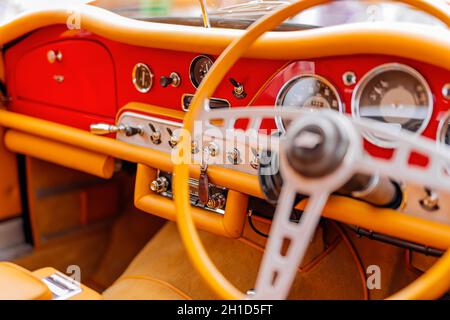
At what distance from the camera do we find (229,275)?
1618 millimetres

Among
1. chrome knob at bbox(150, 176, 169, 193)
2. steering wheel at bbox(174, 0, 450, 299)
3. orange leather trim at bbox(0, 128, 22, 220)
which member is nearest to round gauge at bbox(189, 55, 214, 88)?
chrome knob at bbox(150, 176, 169, 193)

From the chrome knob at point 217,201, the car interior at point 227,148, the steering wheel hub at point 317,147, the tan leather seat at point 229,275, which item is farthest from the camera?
the tan leather seat at point 229,275

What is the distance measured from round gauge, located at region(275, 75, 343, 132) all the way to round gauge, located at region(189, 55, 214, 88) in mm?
214

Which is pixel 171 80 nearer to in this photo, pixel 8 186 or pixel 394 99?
pixel 394 99

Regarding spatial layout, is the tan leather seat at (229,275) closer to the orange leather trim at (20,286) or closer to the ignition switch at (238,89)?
the orange leather trim at (20,286)

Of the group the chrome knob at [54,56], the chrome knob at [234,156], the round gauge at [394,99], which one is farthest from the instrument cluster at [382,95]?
the chrome knob at [54,56]

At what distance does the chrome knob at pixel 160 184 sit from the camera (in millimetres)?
1416

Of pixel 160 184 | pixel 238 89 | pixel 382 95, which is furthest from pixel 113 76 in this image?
pixel 382 95

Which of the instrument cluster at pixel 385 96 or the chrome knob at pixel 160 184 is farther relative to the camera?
the chrome knob at pixel 160 184

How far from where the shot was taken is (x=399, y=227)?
97cm

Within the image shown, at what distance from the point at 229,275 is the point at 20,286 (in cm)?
67

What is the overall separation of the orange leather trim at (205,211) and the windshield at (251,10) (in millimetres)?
488

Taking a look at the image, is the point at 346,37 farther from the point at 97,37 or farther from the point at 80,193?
the point at 80,193
